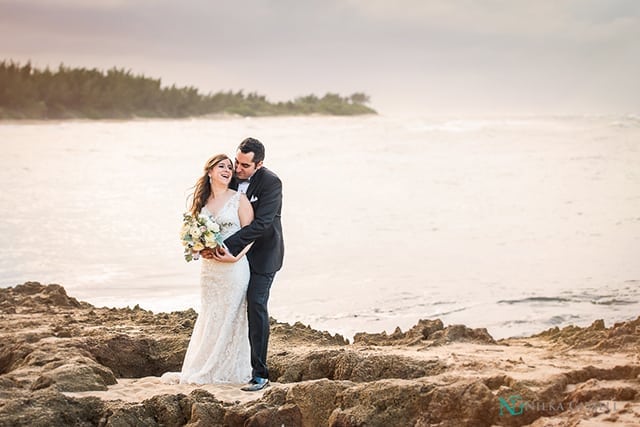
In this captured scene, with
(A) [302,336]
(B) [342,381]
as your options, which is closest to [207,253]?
(B) [342,381]

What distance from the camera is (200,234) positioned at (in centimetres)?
584

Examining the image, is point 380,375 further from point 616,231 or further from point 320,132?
point 320,132

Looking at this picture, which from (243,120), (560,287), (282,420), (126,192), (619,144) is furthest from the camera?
(243,120)

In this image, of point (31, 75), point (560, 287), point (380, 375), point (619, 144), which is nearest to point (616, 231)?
point (560, 287)

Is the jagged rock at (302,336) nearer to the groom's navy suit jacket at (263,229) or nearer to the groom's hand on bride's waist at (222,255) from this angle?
the groom's navy suit jacket at (263,229)

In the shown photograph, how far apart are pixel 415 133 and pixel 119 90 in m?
8.17

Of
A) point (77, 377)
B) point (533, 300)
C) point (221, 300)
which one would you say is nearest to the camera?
point (77, 377)

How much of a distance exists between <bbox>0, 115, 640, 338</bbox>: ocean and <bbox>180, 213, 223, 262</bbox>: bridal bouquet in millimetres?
4165

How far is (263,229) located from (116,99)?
801 inches

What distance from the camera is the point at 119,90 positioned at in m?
25.4

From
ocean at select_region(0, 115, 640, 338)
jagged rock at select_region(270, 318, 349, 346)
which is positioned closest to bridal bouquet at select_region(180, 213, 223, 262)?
jagged rock at select_region(270, 318, 349, 346)

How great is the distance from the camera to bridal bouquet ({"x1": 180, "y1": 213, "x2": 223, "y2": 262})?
584 cm

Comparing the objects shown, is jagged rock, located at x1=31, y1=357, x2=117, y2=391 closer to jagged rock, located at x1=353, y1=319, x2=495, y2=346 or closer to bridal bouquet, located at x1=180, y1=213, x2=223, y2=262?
bridal bouquet, located at x1=180, y1=213, x2=223, y2=262

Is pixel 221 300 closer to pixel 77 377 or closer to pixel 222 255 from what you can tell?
pixel 222 255
